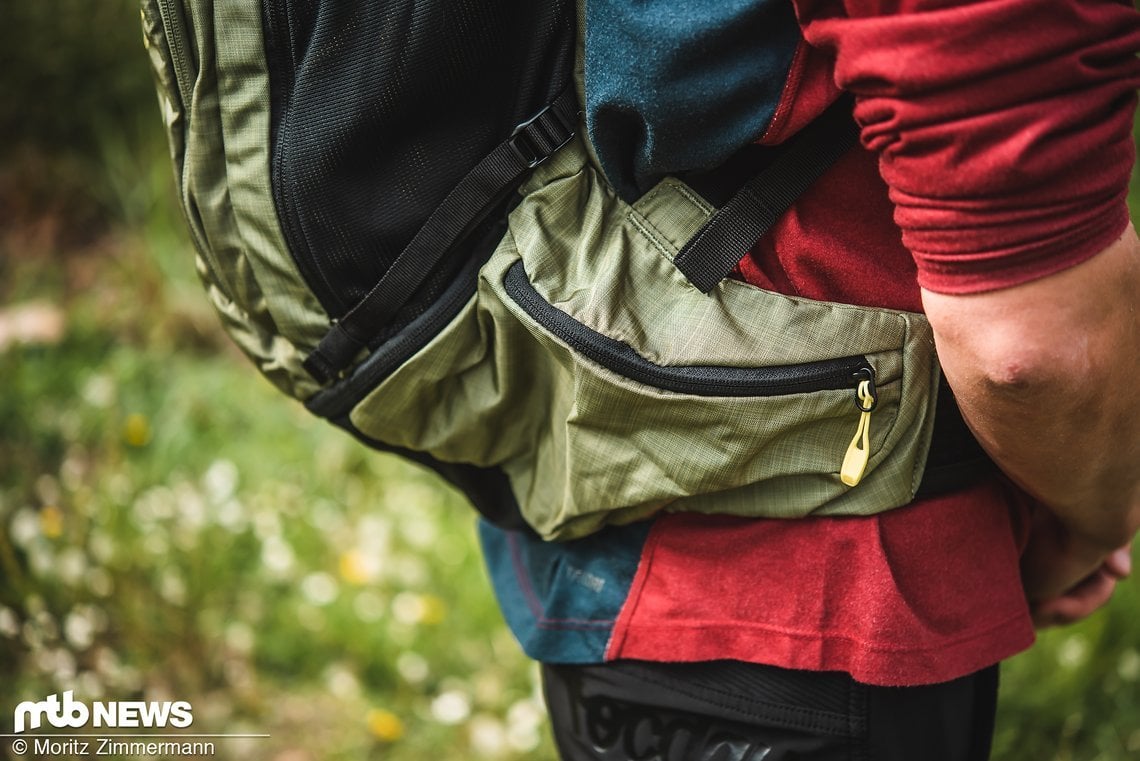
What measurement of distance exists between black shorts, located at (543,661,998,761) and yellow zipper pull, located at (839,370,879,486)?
0.72 ft

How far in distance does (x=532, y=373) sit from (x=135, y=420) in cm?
155

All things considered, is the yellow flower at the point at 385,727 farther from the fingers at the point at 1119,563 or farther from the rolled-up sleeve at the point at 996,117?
the rolled-up sleeve at the point at 996,117

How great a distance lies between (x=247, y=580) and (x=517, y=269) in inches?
74.0

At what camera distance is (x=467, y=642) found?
8.02ft

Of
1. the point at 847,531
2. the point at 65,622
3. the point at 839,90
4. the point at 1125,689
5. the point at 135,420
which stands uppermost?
the point at 839,90

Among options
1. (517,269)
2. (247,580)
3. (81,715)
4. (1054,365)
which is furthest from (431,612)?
(1054,365)

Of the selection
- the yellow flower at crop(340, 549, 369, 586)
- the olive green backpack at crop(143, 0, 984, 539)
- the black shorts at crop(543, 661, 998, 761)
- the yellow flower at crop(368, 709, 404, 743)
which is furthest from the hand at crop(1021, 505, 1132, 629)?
the yellow flower at crop(340, 549, 369, 586)

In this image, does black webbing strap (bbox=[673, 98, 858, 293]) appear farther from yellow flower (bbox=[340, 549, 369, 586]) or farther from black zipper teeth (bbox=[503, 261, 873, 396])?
yellow flower (bbox=[340, 549, 369, 586])

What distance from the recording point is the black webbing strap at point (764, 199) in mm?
895

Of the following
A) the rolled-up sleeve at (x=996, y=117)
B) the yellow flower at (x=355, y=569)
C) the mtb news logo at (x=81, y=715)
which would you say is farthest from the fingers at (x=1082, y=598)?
the mtb news logo at (x=81, y=715)

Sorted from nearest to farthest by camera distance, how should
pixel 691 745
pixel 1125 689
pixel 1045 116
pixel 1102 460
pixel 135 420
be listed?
pixel 1045 116 < pixel 1102 460 < pixel 691 745 < pixel 1125 689 < pixel 135 420

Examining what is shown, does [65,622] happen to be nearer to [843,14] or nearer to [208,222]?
[208,222]

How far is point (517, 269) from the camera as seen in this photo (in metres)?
0.99

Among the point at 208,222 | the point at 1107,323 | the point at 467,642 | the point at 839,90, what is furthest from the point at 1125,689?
the point at 208,222
